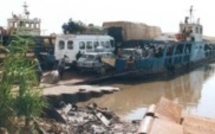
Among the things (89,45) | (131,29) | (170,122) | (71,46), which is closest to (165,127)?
(170,122)

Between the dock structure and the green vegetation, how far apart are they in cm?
221

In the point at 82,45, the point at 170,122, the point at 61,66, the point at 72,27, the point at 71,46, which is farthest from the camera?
the point at 72,27

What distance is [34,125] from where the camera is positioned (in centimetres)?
738

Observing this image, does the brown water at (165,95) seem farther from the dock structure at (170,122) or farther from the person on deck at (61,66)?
the dock structure at (170,122)

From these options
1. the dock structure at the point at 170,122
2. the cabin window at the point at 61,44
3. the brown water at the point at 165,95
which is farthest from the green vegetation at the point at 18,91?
the cabin window at the point at 61,44

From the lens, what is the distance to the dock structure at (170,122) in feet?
15.2

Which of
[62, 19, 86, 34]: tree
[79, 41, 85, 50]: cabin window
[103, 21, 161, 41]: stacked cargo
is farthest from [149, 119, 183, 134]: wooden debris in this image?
[103, 21, 161, 41]: stacked cargo

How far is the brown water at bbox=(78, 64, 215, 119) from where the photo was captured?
16250 millimetres

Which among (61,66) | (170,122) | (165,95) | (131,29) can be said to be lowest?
(165,95)

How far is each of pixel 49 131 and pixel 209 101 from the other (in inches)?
441

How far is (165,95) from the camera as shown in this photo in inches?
803

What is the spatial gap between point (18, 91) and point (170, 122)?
2769 mm

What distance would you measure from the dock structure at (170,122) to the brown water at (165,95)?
877 cm

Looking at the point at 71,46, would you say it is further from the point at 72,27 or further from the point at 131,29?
the point at 131,29
